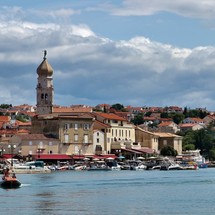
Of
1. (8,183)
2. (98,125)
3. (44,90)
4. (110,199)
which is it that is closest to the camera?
(110,199)

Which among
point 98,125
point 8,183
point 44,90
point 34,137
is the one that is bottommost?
point 8,183

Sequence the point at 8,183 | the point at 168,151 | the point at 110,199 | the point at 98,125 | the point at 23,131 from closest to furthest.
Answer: the point at 110,199, the point at 8,183, the point at 98,125, the point at 23,131, the point at 168,151

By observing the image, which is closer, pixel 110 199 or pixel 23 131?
pixel 110 199

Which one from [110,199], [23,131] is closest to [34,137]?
[23,131]

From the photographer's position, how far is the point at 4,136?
552ft

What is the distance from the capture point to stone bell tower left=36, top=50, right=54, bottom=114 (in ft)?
551

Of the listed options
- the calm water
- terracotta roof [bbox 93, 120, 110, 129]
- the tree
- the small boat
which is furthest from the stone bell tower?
the small boat

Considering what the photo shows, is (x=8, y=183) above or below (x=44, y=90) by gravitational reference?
below

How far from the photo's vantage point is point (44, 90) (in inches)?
6644

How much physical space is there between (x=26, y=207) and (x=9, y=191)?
15.3 m

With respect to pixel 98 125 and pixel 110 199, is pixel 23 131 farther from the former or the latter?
pixel 110 199

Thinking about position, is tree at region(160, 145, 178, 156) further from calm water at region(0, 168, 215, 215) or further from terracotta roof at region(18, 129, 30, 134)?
calm water at region(0, 168, 215, 215)

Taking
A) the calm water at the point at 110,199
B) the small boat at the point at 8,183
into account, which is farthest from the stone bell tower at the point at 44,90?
the small boat at the point at 8,183

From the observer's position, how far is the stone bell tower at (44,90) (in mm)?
167875
